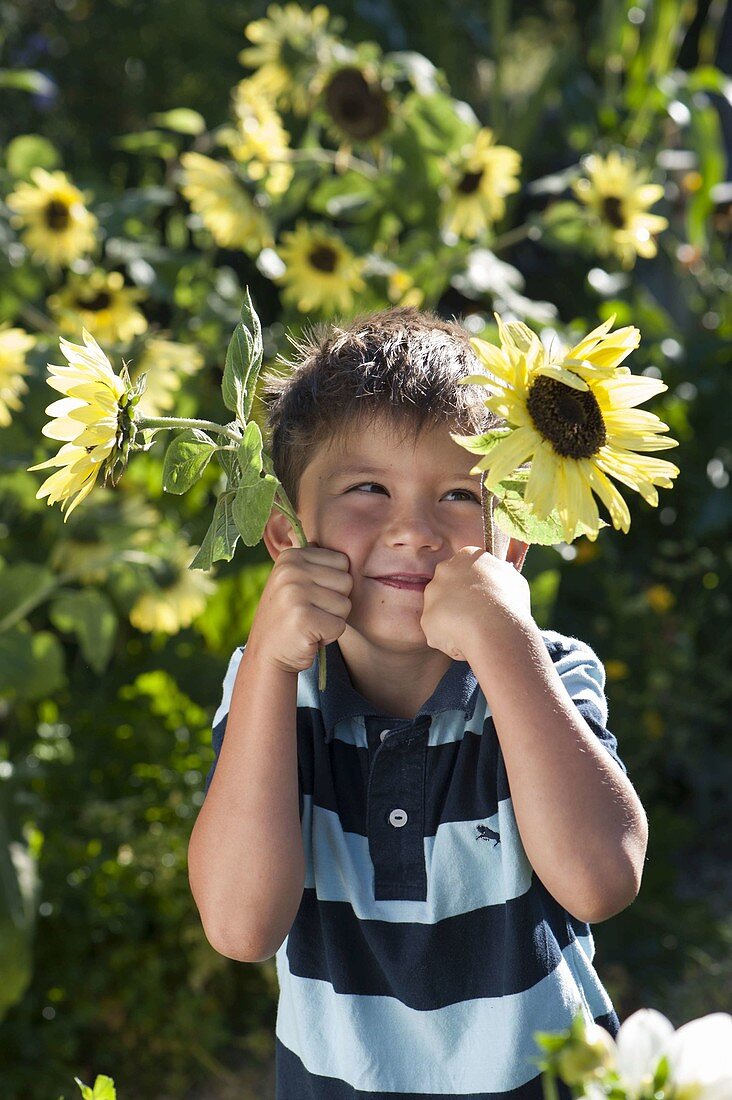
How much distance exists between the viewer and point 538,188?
7.80 feet

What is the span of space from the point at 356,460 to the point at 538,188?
5.53 feet

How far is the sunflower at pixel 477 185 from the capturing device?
2107 mm

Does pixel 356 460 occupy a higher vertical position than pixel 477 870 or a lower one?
higher

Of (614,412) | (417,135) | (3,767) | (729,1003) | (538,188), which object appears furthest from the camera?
(538,188)

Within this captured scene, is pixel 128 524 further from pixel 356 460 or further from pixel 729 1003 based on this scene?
pixel 729 1003

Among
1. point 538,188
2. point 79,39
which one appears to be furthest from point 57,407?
point 79,39

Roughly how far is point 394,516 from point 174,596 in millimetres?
1031

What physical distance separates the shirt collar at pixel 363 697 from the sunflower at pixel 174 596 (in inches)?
34.8

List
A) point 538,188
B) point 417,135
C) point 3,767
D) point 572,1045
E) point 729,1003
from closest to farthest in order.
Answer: point 572,1045 → point 3,767 → point 729,1003 → point 417,135 → point 538,188

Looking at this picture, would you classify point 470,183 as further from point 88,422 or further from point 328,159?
point 88,422

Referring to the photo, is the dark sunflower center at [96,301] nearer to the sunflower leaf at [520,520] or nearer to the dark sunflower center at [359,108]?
the dark sunflower center at [359,108]

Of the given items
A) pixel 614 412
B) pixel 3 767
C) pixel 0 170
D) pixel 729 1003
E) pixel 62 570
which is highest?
pixel 614 412

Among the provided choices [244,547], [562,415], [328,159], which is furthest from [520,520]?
[328,159]

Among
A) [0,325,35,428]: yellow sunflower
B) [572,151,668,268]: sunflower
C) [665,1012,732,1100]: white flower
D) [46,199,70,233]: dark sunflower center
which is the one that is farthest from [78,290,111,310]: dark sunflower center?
[665,1012,732,1100]: white flower
